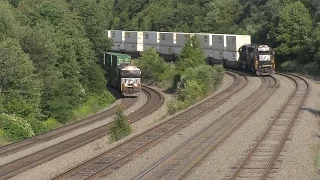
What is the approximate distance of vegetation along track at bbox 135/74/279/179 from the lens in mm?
20391

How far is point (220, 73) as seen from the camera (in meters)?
52.0

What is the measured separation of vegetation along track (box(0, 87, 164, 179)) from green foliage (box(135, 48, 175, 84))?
10215 mm

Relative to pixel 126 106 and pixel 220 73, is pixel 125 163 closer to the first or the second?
pixel 126 106

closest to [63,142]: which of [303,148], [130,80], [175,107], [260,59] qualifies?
[175,107]

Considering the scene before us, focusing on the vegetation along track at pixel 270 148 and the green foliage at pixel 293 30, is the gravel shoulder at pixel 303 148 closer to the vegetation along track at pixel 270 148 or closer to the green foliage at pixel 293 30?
the vegetation along track at pixel 270 148

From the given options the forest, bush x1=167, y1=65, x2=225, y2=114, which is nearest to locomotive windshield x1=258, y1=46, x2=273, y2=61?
bush x1=167, y1=65, x2=225, y2=114

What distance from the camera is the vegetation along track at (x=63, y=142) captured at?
2534 centimetres

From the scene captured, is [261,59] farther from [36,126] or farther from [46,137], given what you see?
[46,137]

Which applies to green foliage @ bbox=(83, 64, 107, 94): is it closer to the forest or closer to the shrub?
the forest

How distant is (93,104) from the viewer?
52938mm

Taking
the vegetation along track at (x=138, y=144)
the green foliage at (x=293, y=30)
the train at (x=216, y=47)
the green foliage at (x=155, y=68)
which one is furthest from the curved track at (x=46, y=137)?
the green foliage at (x=293, y=30)

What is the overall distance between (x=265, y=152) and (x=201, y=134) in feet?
19.8

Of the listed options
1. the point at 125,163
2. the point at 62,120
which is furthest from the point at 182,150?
the point at 62,120

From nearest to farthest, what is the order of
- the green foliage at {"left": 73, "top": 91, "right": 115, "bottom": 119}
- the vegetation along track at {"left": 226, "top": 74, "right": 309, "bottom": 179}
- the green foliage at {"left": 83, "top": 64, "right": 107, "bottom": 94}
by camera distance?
the vegetation along track at {"left": 226, "top": 74, "right": 309, "bottom": 179}
the green foliage at {"left": 73, "top": 91, "right": 115, "bottom": 119}
the green foliage at {"left": 83, "top": 64, "right": 107, "bottom": 94}
